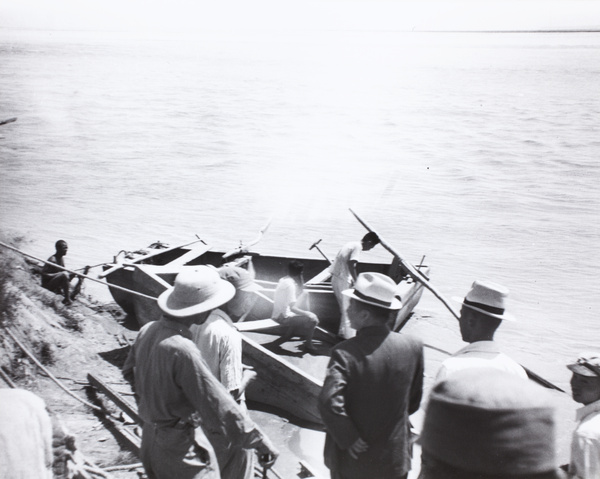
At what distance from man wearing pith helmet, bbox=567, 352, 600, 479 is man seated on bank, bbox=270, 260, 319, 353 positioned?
3.53m

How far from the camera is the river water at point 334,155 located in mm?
10141

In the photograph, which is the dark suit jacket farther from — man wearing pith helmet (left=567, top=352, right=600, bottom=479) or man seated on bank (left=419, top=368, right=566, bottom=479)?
man seated on bank (left=419, top=368, right=566, bottom=479)

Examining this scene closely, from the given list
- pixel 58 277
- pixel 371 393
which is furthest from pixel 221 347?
pixel 58 277

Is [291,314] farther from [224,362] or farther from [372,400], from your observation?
[372,400]

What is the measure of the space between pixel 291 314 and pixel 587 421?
3813 millimetres

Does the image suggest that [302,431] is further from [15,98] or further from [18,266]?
[15,98]

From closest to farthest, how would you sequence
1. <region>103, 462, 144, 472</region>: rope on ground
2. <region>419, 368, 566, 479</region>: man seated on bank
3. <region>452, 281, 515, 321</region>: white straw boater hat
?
1. <region>419, 368, 566, 479</region>: man seated on bank
2. <region>452, 281, 515, 321</region>: white straw boater hat
3. <region>103, 462, 144, 472</region>: rope on ground

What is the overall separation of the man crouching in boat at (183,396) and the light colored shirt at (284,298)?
3.26 metres

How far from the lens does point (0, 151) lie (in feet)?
32.6

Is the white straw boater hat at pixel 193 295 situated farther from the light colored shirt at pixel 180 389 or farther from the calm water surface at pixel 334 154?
the calm water surface at pixel 334 154

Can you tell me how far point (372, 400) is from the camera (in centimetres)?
233

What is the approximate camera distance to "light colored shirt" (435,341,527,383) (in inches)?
90.9

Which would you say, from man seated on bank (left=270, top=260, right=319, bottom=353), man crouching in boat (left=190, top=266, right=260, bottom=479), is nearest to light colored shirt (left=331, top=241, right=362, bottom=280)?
man seated on bank (left=270, top=260, right=319, bottom=353)

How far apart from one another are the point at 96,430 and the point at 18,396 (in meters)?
2.50
